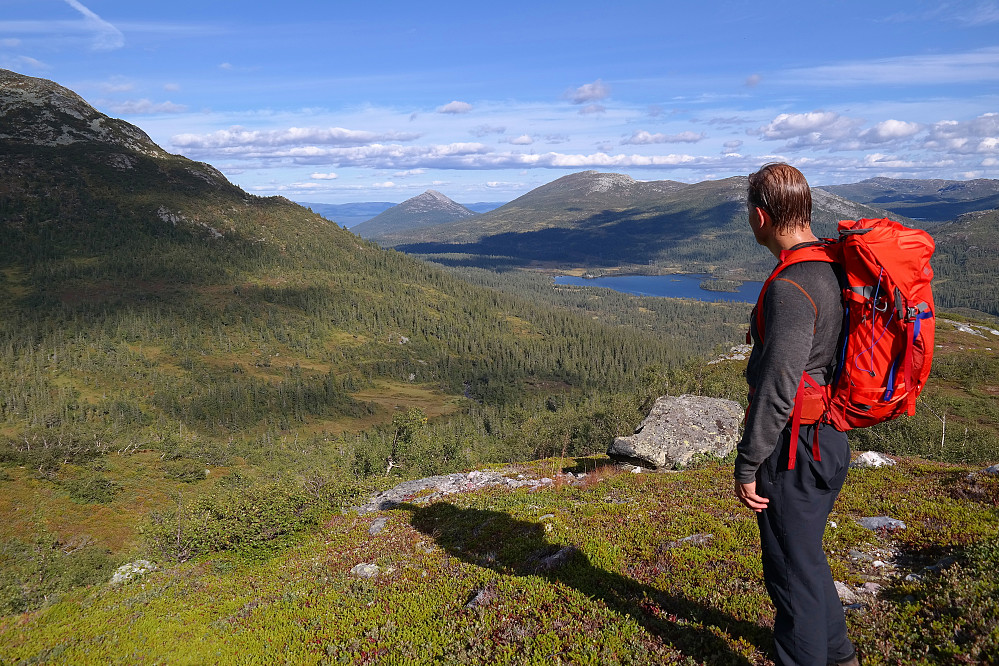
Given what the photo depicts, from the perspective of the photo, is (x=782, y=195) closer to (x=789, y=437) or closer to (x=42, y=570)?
(x=789, y=437)

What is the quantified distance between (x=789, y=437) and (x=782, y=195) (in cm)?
241

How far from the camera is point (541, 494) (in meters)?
18.9

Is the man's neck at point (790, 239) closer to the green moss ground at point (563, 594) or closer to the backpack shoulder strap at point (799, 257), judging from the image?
the backpack shoulder strap at point (799, 257)

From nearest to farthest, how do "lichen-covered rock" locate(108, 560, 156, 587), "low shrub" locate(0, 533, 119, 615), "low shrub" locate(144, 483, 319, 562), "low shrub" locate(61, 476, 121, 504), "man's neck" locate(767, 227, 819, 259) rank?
"man's neck" locate(767, 227, 819, 259)
"lichen-covered rock" locate(108, 560, 156, 587)
"low shrub" locate(144, 483, 319, 562)
"low shrub" locate(0, 533, 119, 615)
"low shrub" locate(61, 476, 121, 504)

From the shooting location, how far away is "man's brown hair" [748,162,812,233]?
4.75 meters

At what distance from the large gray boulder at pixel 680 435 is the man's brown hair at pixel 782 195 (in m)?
21.3

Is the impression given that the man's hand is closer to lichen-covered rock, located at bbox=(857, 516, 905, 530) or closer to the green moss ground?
the green moss ground

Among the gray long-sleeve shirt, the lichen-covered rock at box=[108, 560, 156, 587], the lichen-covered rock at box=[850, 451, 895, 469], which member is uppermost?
the gray long-sleeve shirt

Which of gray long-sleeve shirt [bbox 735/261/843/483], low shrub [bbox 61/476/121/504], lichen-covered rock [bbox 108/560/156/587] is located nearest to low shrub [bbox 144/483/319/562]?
lichen-covered rock [bbox 108/560/156/587]

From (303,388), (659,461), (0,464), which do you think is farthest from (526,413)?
(659,461)

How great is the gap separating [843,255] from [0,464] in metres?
135

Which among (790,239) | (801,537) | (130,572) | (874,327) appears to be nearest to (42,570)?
(130,572)

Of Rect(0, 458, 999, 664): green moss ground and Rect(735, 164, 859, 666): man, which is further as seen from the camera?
Rect(0, 458, 999, 664): green moss ground

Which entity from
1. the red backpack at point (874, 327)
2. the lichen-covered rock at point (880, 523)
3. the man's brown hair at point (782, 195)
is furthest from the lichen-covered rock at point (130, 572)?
the lichen-covered rock at point (880, 523)
